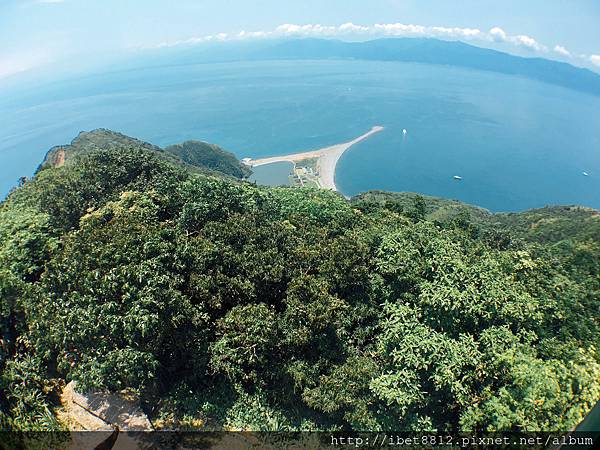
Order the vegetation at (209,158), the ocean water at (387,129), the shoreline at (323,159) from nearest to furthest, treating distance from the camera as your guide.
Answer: the vegetation at (209,158) → the shoreline at (323,159) → the ocean water at (387,129)

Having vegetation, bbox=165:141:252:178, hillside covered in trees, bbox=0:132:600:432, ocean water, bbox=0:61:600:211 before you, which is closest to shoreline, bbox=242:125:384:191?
ocean water, bbox=0:61:600:211

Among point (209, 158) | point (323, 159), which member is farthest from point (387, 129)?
point (209, 158)

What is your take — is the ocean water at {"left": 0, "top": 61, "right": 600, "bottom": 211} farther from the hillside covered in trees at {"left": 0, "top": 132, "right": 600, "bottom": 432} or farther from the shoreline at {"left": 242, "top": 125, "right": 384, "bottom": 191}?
the hillside covered in trees at {"left": 0, "top": 132, "right": 600, "bottom": 432}

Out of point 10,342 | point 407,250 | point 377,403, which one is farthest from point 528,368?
point 10,342

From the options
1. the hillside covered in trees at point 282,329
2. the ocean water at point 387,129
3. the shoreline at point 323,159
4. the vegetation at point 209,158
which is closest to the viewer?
the hillside covered in trees at point 282,329

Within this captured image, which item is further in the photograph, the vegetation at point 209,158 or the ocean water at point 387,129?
the ocean water at point 387,129

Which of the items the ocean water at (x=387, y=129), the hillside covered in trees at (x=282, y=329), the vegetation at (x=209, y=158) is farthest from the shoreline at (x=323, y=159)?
the hillside covered in trees at (x=282, y=329)

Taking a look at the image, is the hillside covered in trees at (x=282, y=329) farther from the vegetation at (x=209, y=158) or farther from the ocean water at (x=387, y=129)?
the ocean water at (x=387, y=129)
